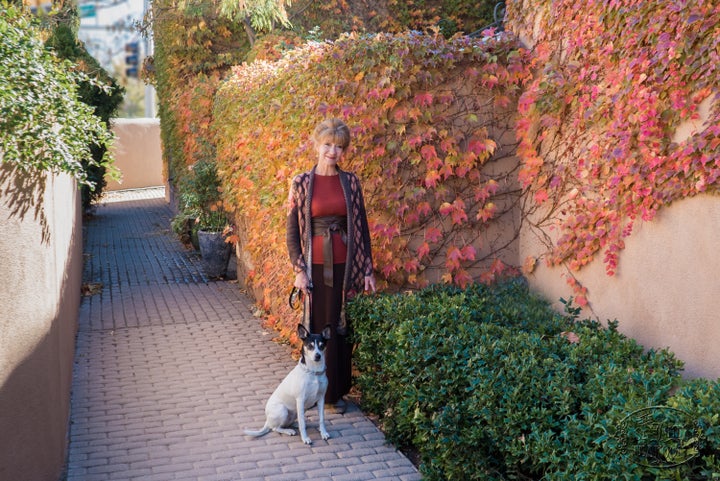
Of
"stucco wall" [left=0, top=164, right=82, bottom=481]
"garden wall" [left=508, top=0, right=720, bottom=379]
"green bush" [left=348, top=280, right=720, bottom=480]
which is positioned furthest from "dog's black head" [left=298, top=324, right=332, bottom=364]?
"garden wall" [left=508, top=0, right=720, bottom=379]

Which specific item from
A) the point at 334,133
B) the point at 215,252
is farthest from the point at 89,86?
the point at 334,133

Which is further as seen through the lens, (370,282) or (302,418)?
(370,282)

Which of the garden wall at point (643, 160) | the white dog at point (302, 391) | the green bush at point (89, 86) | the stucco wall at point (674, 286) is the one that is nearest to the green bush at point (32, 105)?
the white dog at point (302, 391)

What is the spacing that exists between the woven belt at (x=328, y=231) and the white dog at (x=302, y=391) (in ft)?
1.94

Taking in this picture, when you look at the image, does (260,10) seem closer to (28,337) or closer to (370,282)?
(370,282)

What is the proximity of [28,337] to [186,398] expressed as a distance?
2.33 m

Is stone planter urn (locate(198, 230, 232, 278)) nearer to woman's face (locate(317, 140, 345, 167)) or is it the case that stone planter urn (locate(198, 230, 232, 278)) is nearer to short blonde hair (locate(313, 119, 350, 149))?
woman's face (locate(317, 140, 345, 167))

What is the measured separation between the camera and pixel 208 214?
11.8 metres

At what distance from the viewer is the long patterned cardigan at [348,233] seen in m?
5.68

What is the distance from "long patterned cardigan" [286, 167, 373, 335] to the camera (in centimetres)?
568

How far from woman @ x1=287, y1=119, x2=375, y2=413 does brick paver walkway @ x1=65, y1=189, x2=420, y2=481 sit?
2.16 feet

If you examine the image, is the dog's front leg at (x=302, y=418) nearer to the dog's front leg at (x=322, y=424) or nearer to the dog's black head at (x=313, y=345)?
the dog's front leg at (x=322, y=424)

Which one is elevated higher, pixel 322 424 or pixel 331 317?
pixel 331 317

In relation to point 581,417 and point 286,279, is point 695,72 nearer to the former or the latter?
point 581,417
